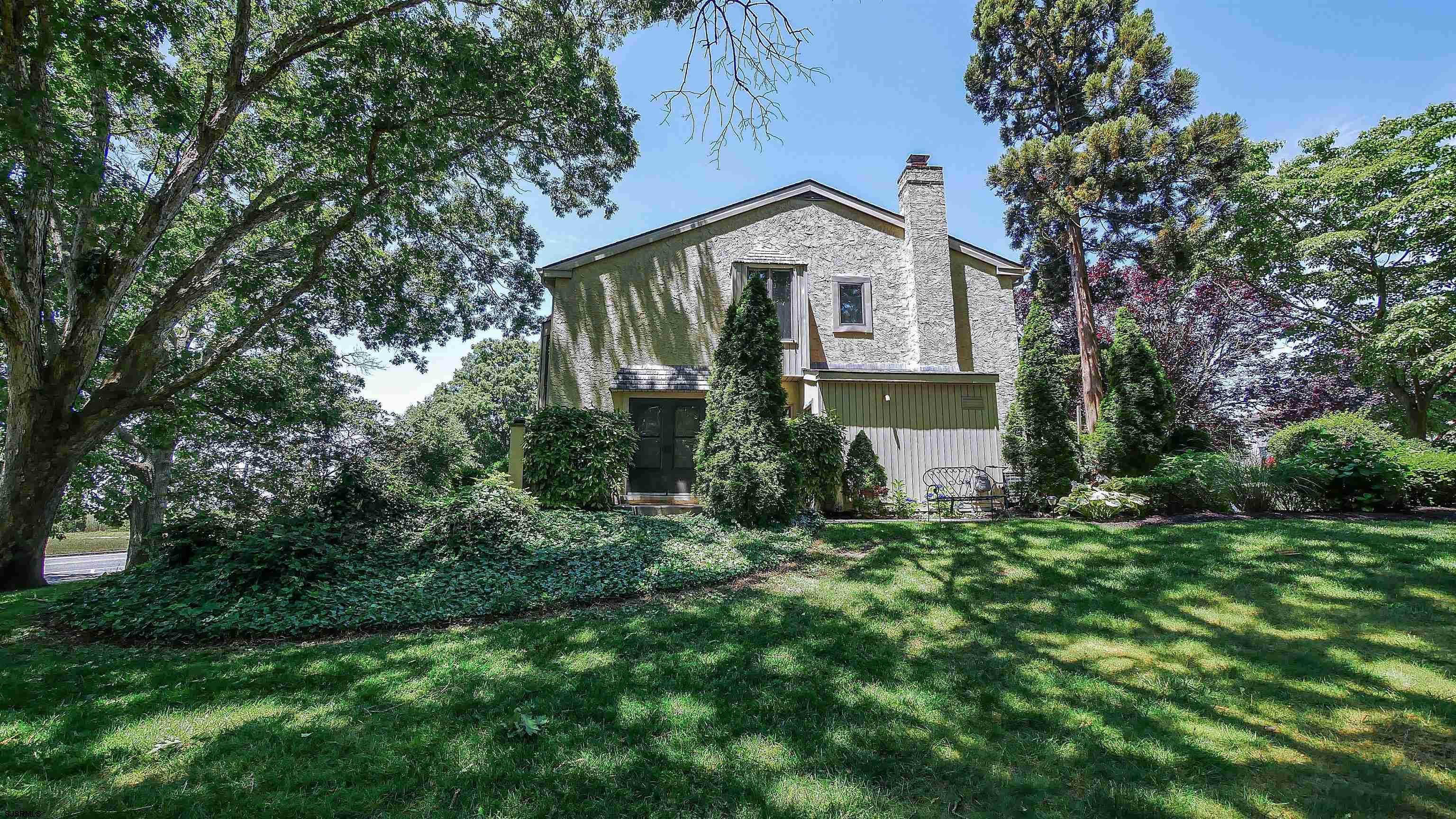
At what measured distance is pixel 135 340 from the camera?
7910 millimetres

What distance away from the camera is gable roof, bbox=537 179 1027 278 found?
13.2 meters

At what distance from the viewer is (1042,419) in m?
10.2

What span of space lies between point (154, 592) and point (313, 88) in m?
7.39

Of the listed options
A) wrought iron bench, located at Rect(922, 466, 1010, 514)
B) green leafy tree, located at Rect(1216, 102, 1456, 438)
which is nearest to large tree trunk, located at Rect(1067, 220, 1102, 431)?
green leafy tree, located at Rect(1216, 102, 1456, 438)

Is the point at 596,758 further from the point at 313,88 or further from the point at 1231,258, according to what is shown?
the point at 1231,258

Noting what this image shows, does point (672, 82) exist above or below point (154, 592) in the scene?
above

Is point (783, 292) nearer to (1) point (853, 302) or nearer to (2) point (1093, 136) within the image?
(1) point (853, 302)

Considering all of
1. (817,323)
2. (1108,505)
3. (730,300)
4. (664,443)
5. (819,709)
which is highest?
(730,300)

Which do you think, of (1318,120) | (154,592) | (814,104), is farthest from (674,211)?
(1318,120)

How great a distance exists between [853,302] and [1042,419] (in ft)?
17.2

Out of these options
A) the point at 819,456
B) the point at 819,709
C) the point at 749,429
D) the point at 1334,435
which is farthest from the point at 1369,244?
the point at 819,709

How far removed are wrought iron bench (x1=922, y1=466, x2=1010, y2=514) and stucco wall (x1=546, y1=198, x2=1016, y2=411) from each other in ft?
7.96

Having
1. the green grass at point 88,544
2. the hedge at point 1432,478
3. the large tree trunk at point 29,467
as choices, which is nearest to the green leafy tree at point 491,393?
the green grass at point 88,544

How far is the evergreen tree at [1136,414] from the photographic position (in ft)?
34.5
